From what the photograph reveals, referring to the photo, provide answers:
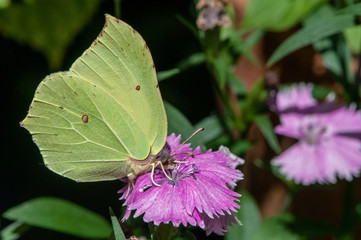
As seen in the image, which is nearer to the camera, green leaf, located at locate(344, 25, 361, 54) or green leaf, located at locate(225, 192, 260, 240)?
green leaf, located at locate(225, 192, 260, 240)

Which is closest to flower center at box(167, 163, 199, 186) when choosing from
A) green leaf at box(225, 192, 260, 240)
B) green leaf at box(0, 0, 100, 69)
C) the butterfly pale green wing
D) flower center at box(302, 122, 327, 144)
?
the butterfly pale green wing

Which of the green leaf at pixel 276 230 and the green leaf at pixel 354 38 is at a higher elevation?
the green leaf at pixel 354 38

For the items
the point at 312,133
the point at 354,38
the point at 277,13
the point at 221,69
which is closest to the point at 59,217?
the point at 221,69

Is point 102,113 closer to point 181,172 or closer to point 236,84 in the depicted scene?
point 181,172

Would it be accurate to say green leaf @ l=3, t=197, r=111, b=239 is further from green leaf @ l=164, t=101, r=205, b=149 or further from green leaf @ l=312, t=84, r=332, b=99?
green leaf @ l=312, t=84, r=332, b=99

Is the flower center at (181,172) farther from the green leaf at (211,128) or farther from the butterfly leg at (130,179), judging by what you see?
the green leaf at (211,128)

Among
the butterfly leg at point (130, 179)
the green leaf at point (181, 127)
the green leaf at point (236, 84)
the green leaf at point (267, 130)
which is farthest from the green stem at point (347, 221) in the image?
the butterfly leg at point (130, 179)

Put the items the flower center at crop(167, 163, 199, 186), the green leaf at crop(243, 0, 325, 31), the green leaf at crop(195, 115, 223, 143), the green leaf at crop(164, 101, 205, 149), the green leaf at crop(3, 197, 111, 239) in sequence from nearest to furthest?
1. the flower center at crop(167, 163, 199, 186)
2. the green leaf at crop(164, 101, 205, 149)
3. the green leaf at crop(3, 197, 111, 239)
4. the green leaf at crop(195, 115, 223, 143)
5. the green leaf at crop(243, 0, 325, 31)

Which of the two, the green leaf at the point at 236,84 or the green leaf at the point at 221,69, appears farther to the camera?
the green leaf at the point at 236,84
